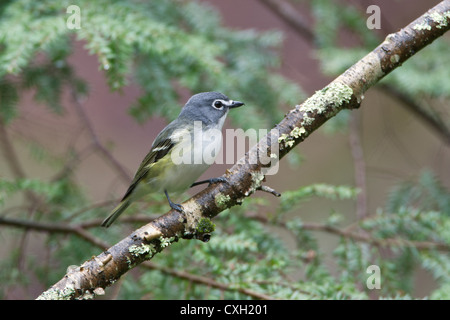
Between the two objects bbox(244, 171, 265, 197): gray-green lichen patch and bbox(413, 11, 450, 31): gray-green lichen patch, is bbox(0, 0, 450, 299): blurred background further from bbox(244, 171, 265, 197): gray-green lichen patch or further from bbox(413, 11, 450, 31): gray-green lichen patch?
bbox(413, 11, 450, 31): gray-green lichen patch

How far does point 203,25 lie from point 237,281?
2.12m

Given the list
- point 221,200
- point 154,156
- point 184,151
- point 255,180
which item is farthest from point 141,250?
point 154,156

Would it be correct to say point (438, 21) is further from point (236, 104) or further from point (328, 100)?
point (236, 104)

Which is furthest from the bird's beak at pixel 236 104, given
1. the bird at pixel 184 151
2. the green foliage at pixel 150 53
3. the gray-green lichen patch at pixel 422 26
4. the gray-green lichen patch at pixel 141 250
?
the gray-green lichen patch at pixel 141 250

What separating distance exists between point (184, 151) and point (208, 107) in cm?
36

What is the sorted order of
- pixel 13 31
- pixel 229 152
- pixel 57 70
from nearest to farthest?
pixel 13 31, pixel 229 152, pixel 57 70

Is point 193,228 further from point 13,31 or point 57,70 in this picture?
point 57,70

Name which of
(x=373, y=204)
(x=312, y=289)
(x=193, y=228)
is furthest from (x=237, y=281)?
(x=373, y=204)

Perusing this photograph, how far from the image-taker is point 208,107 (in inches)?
119

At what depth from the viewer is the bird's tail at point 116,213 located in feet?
9.46

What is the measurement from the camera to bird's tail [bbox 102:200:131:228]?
2.88m

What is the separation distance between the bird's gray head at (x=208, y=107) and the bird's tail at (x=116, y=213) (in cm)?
61

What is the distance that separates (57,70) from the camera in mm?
3594
